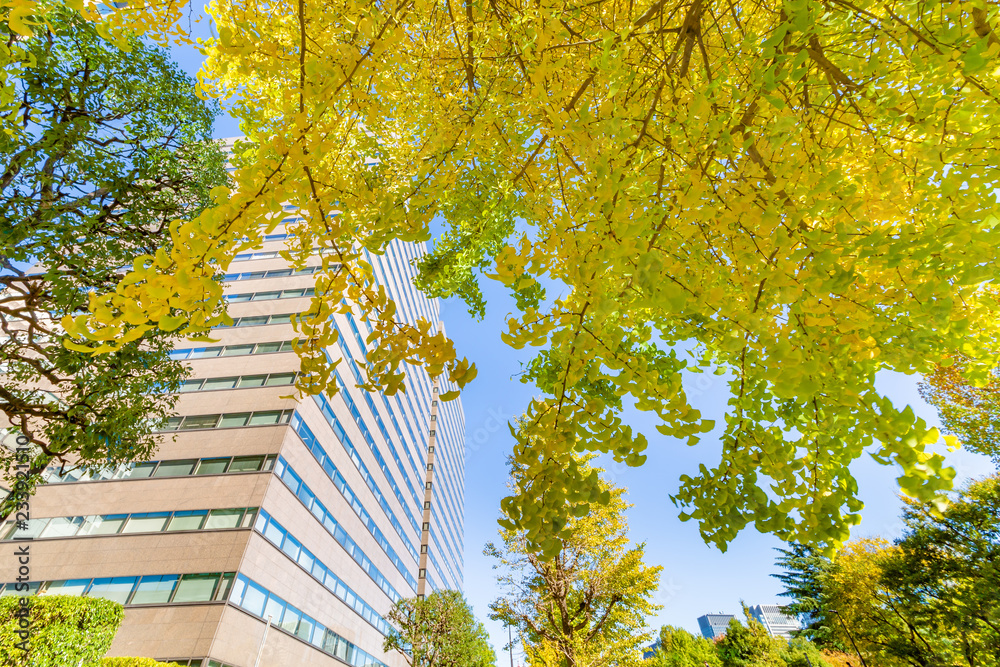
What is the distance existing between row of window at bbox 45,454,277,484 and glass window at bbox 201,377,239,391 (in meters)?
2.74

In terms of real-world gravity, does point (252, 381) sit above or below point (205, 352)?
below


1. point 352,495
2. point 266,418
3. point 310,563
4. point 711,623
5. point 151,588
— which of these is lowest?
point 151,588

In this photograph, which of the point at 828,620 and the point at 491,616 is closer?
the point at 491,616

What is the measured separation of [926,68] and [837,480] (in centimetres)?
146

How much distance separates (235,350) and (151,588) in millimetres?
7800

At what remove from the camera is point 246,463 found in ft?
41.3

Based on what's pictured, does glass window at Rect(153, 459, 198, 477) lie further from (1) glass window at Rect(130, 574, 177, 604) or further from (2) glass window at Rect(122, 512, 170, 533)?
(1) glass window at Rect(130, 574, 177, 604)

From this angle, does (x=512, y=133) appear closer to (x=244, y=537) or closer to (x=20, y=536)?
(x=244, y=537)

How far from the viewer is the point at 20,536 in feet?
38.0

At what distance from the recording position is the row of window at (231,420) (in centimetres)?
1348

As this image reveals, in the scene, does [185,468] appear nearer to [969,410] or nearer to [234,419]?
[234,419]

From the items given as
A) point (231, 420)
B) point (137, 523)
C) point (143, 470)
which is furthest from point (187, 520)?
point (231, 420)

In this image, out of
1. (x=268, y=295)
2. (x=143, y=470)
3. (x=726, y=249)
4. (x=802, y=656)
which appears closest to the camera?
(x=726, y=249)

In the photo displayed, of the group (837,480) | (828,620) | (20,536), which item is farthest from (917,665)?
(20,536)
